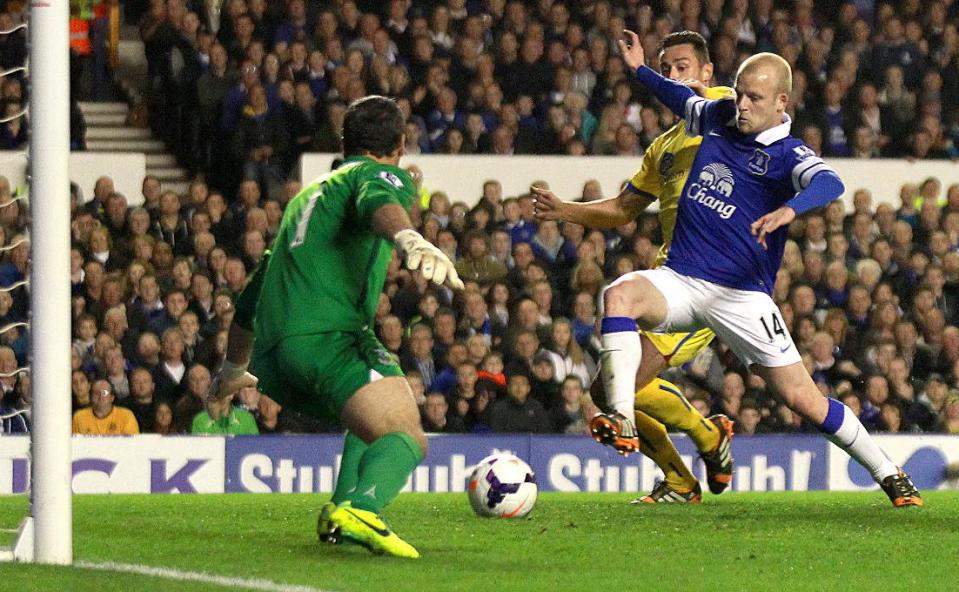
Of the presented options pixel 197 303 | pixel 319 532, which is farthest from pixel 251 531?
pixel 197 303

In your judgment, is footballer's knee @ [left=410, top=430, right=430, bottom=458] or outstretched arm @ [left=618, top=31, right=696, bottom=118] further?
outstretched arm @ [left=618, top=31, right=696, bottom=118]

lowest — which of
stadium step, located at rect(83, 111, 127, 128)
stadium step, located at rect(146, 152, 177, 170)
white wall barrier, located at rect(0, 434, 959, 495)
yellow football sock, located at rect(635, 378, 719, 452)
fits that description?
white wall barrier, located at rect(0, 434, 959, 495)

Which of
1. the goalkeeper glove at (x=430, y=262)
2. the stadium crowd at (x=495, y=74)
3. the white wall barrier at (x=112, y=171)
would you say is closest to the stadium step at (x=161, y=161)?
the stadium crowd at (x=495, y=74)

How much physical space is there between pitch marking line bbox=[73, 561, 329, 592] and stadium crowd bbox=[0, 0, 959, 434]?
6.70 metres

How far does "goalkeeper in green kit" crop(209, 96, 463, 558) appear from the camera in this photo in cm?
638

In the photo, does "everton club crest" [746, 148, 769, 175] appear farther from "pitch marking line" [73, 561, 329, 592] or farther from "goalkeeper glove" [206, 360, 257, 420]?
"pitch marking line" [73, 561, 329, 592]

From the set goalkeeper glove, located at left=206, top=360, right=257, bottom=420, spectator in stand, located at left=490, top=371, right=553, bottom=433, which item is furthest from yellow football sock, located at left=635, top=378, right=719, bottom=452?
spectator in stand, located at left=490, top=371, right=553, bottom=433

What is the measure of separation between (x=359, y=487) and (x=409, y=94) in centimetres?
1083

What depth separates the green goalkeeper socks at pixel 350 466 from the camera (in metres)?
6.86

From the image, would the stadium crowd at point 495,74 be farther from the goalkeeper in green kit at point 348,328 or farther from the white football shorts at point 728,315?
the goalkeeper in green kit at point 348,328

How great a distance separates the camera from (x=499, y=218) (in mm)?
15602

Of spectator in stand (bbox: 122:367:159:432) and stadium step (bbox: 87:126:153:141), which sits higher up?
stadium step (bbox: 87:126:153:141)

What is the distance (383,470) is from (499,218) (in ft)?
30.7

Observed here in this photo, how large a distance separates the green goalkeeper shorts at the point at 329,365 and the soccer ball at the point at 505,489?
1.73m
